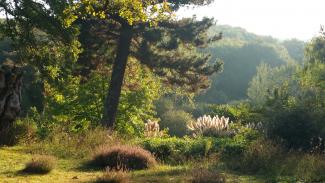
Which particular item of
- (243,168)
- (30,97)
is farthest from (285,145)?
(30,97)

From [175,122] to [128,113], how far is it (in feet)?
66.0

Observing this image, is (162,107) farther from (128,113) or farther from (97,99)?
(97,99)

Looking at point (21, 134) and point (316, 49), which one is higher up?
point (316, 49)

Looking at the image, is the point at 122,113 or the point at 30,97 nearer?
the point at 122,113

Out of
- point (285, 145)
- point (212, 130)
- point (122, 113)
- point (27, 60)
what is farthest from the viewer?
point (122, 113)

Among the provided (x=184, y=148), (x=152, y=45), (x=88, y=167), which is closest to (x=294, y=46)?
(x=152, y=45)

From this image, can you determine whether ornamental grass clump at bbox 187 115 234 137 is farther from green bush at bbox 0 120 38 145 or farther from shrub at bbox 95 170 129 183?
shrub at bbox 95 170 129 183

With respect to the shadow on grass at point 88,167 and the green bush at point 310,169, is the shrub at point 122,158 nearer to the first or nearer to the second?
the shadow on grass at point 88,167

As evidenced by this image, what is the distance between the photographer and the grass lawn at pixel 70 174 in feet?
32.6

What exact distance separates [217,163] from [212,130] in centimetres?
787

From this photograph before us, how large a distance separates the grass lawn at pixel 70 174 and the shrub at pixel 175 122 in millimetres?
32287

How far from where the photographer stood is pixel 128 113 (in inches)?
1051

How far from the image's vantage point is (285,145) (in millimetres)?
15734

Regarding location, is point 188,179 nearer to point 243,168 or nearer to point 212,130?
point 243,168
